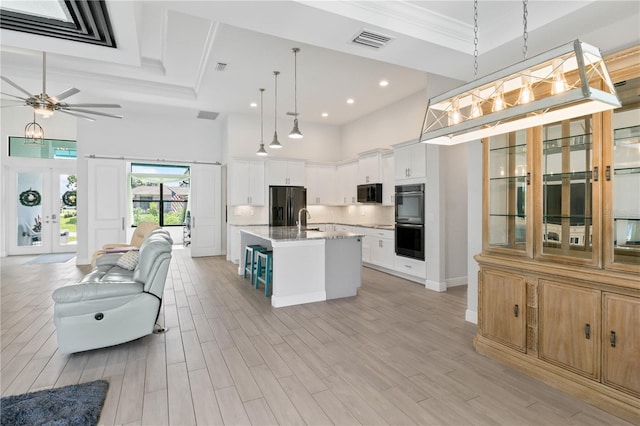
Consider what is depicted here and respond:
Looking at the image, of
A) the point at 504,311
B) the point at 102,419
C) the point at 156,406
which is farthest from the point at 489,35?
the point at 102,419

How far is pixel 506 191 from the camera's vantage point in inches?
118

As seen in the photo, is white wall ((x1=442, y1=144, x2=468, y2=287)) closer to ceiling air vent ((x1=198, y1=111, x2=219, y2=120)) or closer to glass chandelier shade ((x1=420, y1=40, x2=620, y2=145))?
glass chandelier shade ((x1=420, y1=40, x2=620, y2=145))

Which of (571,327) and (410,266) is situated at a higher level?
(571,327)

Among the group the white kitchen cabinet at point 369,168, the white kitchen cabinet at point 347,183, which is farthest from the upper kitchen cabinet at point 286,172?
the white kitchen cabinet at point 369,168

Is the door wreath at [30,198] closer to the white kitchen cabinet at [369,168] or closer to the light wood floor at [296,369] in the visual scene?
the light wood floor at [296,369]

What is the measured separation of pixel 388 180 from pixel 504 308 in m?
4.05

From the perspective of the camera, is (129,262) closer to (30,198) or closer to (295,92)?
(295,92)

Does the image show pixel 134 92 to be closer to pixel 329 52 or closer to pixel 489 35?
pixel 329 52

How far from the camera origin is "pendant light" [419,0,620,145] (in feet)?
4.71

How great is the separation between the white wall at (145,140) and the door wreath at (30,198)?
2.42 meters

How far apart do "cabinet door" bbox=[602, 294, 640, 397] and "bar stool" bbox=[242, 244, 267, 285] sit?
13.9 ft

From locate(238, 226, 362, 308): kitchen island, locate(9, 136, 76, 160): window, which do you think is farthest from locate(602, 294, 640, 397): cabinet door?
locate(9, 136, 76, 160): window

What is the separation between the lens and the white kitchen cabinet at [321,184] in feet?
27.2

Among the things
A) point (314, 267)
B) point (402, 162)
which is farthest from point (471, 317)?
point (402, 162)
